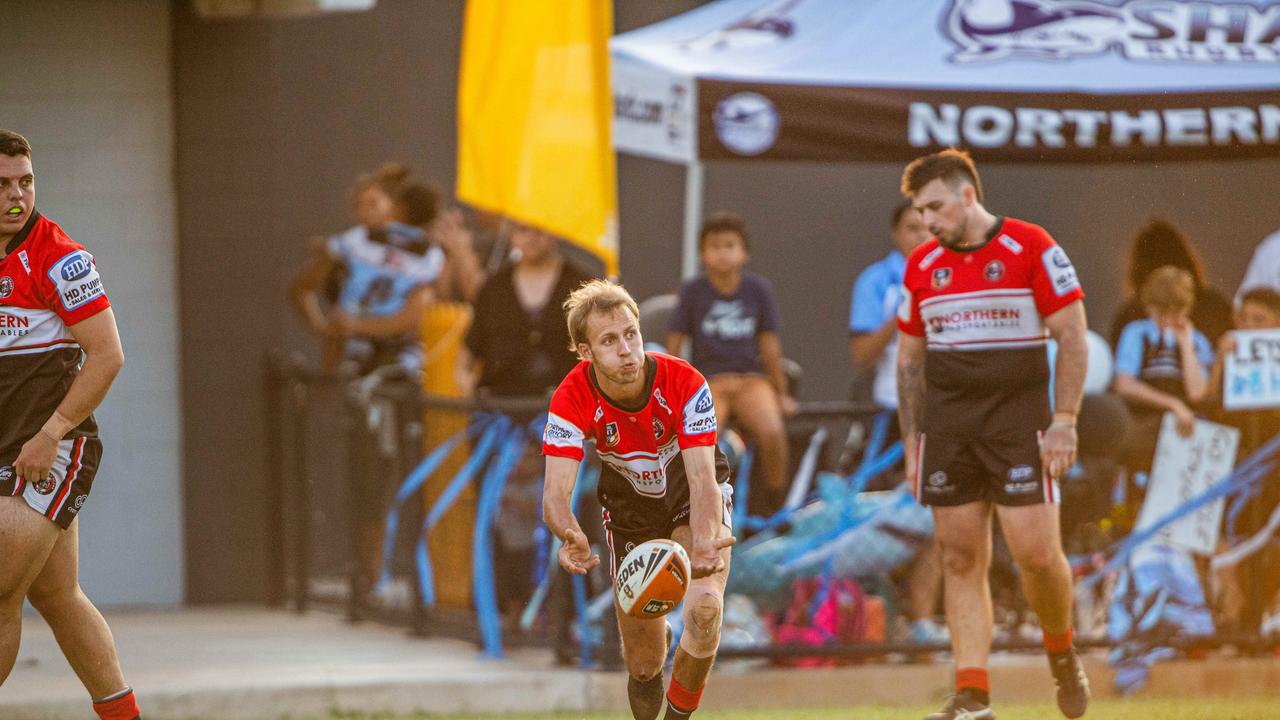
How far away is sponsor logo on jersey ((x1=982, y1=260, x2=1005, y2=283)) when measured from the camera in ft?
23.7

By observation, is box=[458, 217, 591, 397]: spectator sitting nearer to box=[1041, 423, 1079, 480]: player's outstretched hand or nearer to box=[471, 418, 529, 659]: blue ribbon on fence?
box=[471, 418, 529, 659]: blue ribbon on fence

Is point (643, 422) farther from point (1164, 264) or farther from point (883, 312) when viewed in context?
point (1164, 264)

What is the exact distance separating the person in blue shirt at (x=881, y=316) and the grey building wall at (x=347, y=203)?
11.5 feet

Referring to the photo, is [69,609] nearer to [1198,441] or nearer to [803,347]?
[1198,441]

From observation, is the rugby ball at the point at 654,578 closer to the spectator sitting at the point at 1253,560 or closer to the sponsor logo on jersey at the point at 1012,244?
the sponsor logo on jersey at the point at 1012,244

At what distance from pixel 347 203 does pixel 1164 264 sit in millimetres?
5589

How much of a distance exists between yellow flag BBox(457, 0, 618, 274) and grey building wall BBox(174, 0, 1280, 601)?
1.93 m

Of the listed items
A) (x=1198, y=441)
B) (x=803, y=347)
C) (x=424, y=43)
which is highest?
(x=424, y=43)

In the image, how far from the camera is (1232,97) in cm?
935

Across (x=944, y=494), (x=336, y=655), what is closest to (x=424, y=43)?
(x=336, y=655)

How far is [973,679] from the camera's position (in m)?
7.19

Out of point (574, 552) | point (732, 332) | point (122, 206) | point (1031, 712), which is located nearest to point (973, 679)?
point (1031, 712)

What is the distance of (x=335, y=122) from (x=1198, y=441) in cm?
637

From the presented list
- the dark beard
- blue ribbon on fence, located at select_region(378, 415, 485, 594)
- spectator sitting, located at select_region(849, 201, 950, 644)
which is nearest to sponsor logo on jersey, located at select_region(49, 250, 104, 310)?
the dark beard
